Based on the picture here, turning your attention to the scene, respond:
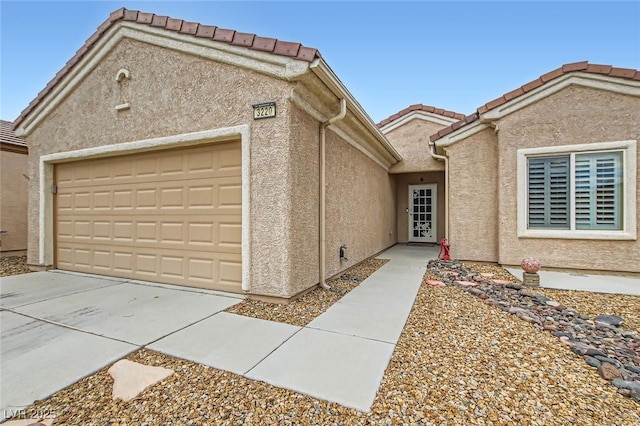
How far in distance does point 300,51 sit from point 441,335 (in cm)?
426

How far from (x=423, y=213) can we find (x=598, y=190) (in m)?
6.42

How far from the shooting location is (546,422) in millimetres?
1856

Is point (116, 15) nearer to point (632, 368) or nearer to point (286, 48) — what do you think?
point (286, 48)

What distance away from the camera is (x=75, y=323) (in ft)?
11.5

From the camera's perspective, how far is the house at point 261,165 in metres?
4.39

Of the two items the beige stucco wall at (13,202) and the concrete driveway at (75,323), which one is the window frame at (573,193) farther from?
the beige stucco wall at (13,202)

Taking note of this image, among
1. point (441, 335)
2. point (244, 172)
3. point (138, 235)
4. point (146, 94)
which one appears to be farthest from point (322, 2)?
point (441, 335)

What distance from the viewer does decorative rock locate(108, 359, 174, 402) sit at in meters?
2.20

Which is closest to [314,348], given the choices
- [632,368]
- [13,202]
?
[632,368]

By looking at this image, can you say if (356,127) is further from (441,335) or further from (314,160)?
(441,335)

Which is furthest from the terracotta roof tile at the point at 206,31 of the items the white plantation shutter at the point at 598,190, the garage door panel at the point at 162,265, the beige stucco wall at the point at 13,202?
the beige stucco wall at the point at 13,202

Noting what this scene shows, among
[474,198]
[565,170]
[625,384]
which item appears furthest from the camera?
[474,198]

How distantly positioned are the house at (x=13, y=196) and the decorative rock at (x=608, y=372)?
44.8 feet

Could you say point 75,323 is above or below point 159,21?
below
